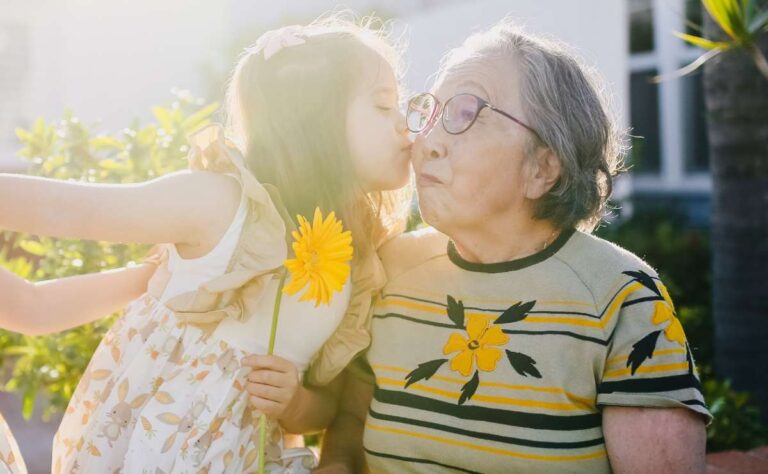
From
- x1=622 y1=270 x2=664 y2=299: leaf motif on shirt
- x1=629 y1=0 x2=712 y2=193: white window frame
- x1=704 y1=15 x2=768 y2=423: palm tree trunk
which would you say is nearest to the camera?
x1=622 y1=270 x2=664 y2=299: leaf motif on shirt

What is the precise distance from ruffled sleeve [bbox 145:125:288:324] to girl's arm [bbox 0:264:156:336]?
1.11 feet

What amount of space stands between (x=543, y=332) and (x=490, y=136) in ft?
1.58

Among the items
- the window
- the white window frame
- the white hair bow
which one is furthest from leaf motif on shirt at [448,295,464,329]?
the window

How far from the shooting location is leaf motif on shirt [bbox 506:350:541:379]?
2.05 metres

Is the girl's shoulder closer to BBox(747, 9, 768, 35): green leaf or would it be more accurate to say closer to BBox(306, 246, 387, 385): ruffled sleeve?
BBox(306, 246, 387, 385): ruffled sleeve

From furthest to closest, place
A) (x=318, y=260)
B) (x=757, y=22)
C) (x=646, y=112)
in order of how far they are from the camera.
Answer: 1. (x=646, y=112)
2. (x=757, y=22)
3. (x=318, y=260)

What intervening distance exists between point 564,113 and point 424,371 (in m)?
0.71

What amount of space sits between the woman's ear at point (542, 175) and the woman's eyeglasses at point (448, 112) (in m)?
0.07

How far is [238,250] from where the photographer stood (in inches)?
82.5

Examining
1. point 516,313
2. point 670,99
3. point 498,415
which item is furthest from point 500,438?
point 670,99

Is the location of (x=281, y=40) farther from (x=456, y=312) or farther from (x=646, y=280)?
(x=646, y=280)

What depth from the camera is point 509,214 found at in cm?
224

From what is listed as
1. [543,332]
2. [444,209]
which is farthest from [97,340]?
[543,332]

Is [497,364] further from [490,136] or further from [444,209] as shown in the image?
[490,136]
